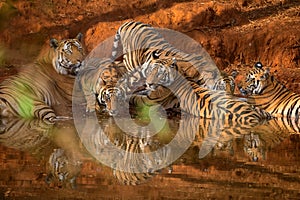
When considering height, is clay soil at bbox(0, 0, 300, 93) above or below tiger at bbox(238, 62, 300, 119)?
above

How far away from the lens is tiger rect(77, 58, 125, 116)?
1188 cm

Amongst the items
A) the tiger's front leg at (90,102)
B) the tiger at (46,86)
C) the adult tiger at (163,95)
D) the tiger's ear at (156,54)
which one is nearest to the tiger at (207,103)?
the adult tiger at (163,95)

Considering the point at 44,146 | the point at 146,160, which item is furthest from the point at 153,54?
the point at 146,160

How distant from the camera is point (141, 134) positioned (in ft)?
34.0

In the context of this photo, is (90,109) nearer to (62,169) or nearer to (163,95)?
(163,95)

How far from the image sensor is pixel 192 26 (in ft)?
52.2

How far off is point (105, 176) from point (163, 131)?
10.5ft

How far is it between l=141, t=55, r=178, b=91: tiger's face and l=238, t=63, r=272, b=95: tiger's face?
42.7 inches

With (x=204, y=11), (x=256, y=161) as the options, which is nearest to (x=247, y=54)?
(x=204, y=11)

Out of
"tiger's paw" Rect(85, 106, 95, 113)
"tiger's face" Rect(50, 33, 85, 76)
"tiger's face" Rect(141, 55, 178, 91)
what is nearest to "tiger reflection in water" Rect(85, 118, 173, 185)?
"tiger's paw" Rect(85, 106, 95, 113)

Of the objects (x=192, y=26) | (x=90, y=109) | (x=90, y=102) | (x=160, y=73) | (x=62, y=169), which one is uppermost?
(x=192, y=26)

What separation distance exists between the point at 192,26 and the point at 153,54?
2378mm

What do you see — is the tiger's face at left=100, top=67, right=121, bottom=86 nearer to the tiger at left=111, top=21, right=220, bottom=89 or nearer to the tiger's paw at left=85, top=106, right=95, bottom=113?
the tiger's paw at left=85, top=106, right=95, bottom=113

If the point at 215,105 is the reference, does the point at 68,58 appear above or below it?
above
